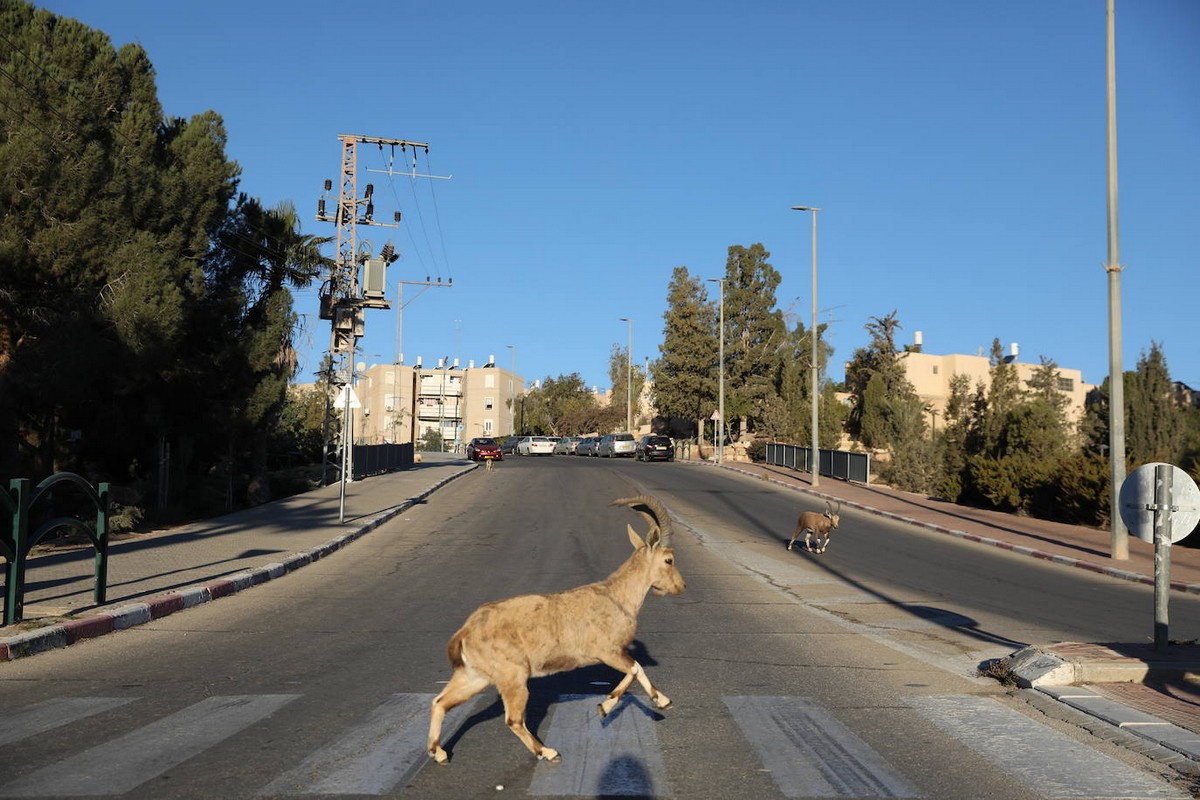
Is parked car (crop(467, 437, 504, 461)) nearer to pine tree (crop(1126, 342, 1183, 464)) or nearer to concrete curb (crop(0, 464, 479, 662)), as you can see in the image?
pine tree (crop(1126, 342, 1183, 464))

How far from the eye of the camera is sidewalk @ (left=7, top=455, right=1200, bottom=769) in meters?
7.30

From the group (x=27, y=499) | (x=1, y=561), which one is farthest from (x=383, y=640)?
(x=1, y=561)

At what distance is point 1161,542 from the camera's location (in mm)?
8273

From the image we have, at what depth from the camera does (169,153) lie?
23094mm

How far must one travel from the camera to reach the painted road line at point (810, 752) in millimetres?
5125

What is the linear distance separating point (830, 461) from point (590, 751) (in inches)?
1649

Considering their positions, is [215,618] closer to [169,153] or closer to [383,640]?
[383,640]

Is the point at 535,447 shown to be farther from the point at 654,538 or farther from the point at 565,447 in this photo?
the point at 654,538

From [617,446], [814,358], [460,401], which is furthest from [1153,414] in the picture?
[460,401]

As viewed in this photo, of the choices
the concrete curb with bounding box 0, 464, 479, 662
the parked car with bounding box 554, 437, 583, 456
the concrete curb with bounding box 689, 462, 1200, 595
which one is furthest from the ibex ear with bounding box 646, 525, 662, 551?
the parked car with bounding box 554, 437, 583, 456

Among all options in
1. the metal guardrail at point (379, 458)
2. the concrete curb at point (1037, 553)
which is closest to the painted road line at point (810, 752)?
the concrete curb at point (1037, 553)

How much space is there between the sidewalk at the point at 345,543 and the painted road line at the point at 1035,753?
0.46m

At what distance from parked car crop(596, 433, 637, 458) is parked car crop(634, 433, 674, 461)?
203 inches

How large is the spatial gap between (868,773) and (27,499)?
27.7 feet
